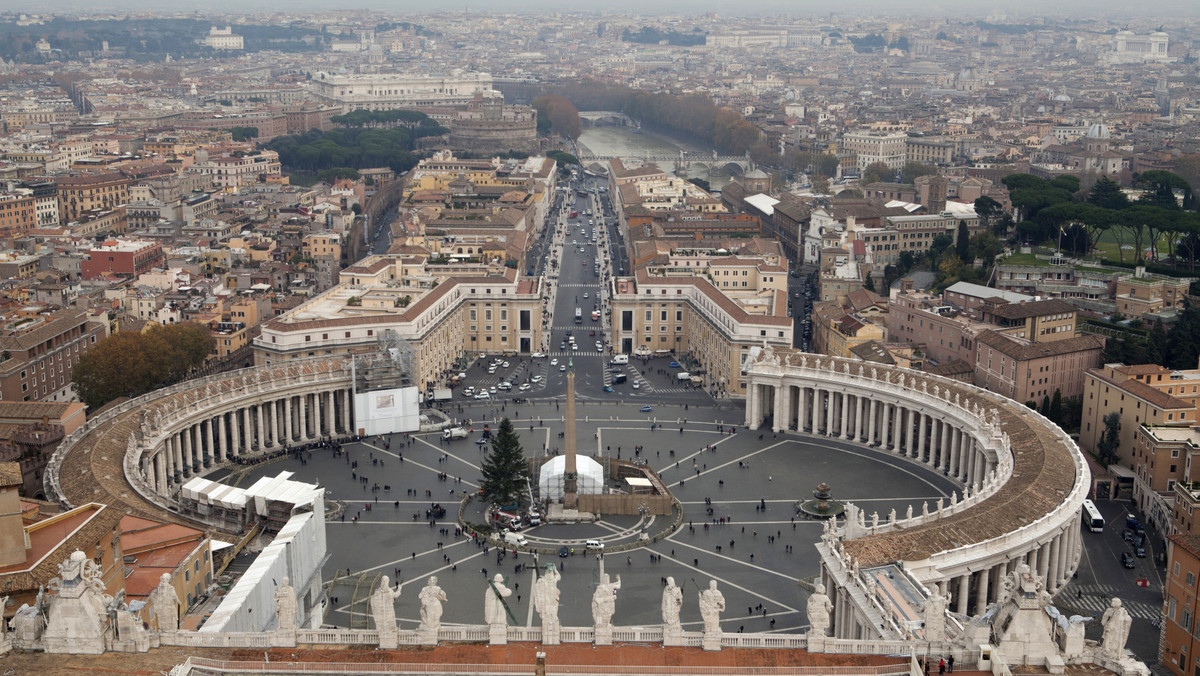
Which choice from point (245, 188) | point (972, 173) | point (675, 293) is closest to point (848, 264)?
point (675, 293)

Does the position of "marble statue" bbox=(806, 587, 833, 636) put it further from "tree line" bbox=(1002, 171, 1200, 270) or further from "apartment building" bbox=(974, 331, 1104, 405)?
"tree line" bbox=(1002, 171, 1200, 270)

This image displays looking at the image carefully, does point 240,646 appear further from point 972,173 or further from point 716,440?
point 972,173

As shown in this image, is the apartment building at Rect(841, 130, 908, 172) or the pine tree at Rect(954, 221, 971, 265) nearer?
the pine tree at Rect(954, 221, 971, 265)

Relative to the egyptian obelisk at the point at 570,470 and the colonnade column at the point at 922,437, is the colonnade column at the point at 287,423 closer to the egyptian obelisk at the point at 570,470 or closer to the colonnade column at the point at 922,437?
the egyptian obelisk at the point at 570,470

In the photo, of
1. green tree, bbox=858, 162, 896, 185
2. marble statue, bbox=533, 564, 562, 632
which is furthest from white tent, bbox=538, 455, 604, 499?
green tree, bbox=858, 162, 896, 185

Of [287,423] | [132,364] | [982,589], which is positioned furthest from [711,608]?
[132,364]

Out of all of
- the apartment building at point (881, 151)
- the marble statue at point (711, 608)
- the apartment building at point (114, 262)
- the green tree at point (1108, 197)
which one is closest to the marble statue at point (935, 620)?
the marble statue at point (711, 608)
